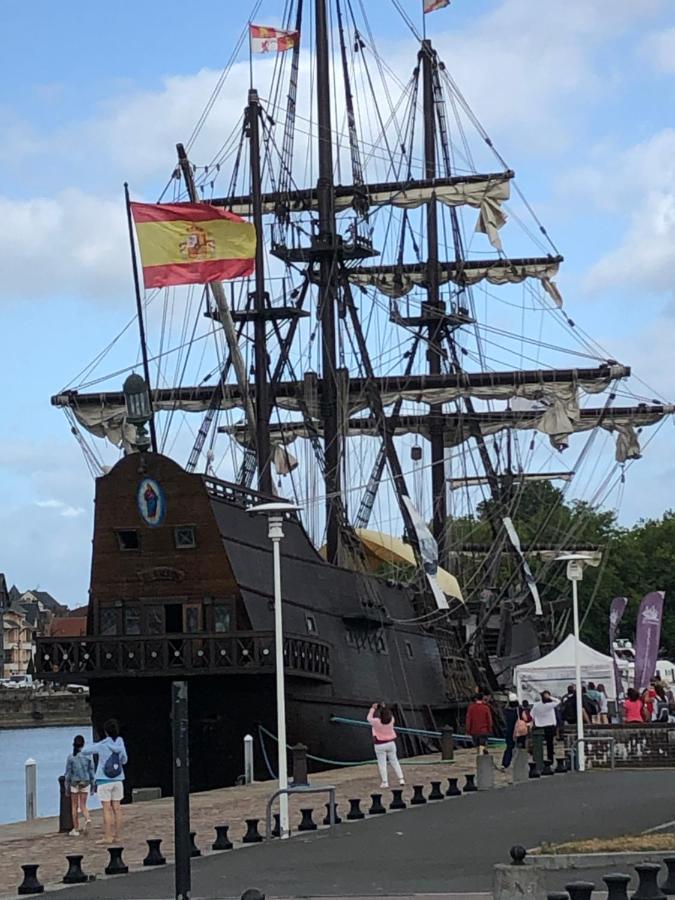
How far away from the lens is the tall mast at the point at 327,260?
45500 millimetres

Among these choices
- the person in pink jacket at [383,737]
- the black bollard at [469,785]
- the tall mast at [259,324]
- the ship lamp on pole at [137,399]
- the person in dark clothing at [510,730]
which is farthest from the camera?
the tall mast at [259,324]

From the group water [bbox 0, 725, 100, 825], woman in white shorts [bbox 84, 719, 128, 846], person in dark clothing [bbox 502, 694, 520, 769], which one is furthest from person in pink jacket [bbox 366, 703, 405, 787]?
water [bbox 0, 725, 100, 825]

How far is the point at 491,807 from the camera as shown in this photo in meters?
23.1

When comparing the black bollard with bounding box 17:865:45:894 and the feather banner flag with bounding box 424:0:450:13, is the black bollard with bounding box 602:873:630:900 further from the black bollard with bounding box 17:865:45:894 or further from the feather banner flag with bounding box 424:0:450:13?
the feather banner flag with bounding box 424:0:450:13

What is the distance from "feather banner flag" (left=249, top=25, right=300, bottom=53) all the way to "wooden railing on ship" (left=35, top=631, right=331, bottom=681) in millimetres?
16529

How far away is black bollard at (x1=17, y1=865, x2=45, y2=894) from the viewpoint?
17422mm

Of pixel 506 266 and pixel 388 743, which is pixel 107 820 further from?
pixel 506 266

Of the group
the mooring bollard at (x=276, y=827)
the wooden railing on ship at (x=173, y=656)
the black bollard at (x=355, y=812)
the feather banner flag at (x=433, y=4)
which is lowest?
the mooring bollard at (x=276, y=827)

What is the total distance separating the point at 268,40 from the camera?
45.9 meters

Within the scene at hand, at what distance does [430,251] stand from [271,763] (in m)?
28.6

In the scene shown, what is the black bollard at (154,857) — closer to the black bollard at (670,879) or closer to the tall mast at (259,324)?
the black bollard at (670,879)

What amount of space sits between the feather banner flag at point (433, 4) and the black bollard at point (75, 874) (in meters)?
45.1

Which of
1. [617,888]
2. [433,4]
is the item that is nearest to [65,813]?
[617,888]

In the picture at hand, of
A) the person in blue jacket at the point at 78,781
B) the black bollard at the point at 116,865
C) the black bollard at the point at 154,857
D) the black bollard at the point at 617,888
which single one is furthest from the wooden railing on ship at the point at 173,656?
the black bollard at the point at 617,888
